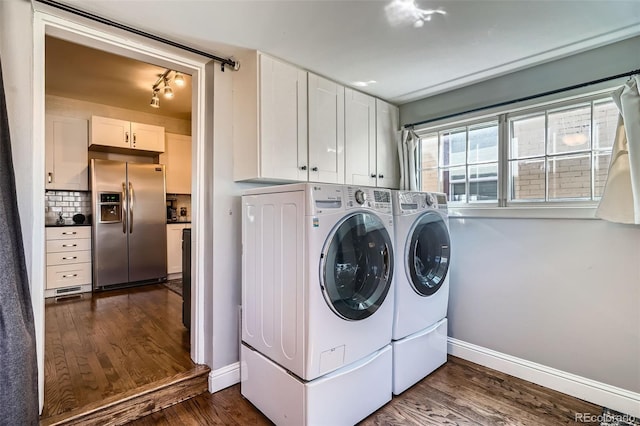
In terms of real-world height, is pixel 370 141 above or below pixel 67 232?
above

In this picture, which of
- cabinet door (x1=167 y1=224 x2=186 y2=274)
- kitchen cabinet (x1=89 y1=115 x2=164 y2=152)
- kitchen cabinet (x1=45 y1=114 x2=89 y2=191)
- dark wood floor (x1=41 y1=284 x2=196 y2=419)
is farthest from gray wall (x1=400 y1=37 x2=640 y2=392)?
kitchen cabinet (x1=45 y1=114 x2=89 y2=191)

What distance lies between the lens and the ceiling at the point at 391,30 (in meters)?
1.57

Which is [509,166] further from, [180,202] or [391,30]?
[180,202]

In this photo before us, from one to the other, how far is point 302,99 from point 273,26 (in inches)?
22.0

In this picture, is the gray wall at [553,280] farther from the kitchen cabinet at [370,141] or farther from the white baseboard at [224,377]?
the white baseboard at [224,377]

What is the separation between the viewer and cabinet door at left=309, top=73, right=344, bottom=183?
2289 mm

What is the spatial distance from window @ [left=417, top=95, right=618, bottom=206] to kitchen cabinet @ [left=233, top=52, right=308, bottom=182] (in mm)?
1345


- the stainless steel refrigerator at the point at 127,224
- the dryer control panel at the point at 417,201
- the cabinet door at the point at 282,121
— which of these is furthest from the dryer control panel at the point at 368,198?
the stainless steel refrigerator at the point at 127,224

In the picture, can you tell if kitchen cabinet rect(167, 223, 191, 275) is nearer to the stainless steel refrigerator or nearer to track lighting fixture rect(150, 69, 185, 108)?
the stainless steel refrigerator

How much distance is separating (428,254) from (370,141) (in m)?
1.13

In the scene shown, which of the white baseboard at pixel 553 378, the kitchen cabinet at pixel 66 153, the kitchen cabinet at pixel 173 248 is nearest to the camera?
the white baseboard at pixel 553 378

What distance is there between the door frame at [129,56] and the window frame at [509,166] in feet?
6.54

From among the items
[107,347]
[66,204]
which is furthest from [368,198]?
[66,204]

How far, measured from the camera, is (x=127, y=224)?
4141mm
